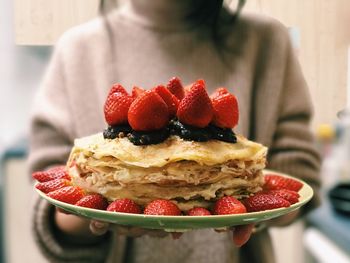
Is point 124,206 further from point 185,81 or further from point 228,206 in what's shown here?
point 185,81

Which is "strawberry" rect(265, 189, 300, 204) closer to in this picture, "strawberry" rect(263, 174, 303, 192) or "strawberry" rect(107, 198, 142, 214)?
"strawberry" rect(263, 174, 303, 192)

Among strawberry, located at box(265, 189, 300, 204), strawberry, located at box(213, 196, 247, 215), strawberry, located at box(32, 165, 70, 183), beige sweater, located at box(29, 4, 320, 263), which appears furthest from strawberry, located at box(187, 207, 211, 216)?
beige sweater, located at box(29, 4, 320, 263)

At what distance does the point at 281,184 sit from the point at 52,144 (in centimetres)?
52

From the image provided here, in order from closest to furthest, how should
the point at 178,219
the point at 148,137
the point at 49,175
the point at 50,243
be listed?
the point at 178,219
the point at 148,137
the point at 49,175
the point at 50,243

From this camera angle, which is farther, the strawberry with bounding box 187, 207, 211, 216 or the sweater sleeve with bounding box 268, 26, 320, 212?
the sweater sleeve with bounding box 268, 26, 320, 212

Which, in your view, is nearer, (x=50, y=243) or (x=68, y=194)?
(x=68, y=194)

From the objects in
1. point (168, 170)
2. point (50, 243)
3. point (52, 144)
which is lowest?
point (50, 243)

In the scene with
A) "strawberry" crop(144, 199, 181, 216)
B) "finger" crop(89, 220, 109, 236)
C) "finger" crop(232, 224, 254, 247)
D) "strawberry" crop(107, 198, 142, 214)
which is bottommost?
"finger" crop(89, 220, 109, 236)

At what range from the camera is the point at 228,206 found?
0.63 m

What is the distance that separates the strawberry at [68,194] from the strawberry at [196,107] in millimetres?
176

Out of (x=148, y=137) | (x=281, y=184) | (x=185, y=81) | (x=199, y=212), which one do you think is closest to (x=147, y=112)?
(x=148, y=137)

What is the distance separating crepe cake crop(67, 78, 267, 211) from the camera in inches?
26.2

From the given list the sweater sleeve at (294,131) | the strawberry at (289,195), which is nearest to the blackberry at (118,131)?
the strawberry at (289,195)

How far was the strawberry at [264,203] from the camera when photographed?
646mm
